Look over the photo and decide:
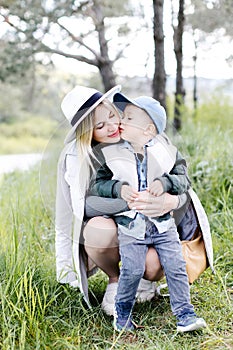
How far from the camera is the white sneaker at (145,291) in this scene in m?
2.46

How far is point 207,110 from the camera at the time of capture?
774cm

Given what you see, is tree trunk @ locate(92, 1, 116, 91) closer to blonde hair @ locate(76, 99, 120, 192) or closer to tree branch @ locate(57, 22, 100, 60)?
tree branch @ locate(57, 22, 100, 60)

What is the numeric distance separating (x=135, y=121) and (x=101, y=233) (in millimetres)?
472

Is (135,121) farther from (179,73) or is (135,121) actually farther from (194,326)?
(179,73)

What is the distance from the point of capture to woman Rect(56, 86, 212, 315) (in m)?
2.09

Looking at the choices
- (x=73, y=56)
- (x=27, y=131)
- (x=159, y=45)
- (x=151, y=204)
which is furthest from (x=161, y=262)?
(x=27, y=131)

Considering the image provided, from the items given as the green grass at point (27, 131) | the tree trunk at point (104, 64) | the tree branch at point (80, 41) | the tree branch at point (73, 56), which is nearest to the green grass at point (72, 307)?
the tree branch at point (73, 56)

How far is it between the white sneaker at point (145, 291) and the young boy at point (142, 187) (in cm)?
34

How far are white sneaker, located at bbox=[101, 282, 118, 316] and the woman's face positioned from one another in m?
0.68

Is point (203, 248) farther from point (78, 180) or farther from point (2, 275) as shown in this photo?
point (2, 275)

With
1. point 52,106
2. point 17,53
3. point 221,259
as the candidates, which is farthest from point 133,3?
point 52,106

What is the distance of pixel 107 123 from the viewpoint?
6.89 feet

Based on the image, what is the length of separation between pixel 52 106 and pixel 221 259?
17.7 metres

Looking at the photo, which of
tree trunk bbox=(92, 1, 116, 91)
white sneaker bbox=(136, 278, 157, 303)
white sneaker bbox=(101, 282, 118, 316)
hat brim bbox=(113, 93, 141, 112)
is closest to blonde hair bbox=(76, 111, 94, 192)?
hat brim bbox=(113, 93, 141, 112)
